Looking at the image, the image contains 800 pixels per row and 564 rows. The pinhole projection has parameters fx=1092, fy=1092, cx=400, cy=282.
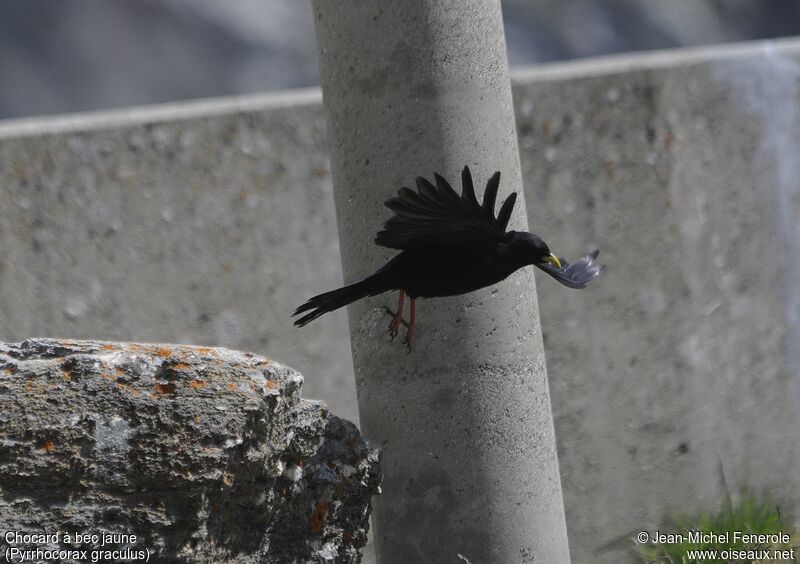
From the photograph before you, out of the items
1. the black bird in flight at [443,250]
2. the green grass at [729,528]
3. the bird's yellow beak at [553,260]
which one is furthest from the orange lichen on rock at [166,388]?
the green grass at [729,528]

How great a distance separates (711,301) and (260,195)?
1.60 meters

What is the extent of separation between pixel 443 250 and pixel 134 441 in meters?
0.73

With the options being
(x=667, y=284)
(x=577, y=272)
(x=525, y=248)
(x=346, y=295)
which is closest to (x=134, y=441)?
(x=346, y=295)

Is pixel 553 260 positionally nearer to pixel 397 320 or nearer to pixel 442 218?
pixel 442 218

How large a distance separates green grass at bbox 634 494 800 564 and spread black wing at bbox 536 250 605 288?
1391 millimetres

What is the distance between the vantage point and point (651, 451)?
3.75m

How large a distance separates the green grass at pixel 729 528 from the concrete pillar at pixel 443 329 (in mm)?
1189

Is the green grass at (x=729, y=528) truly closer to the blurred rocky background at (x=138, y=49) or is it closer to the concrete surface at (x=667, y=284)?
the concrete surface at (x=667, y=284)

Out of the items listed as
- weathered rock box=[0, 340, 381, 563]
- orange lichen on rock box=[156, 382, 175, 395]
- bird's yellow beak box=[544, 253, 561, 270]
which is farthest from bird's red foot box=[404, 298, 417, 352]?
orange lichen on rock box=[156, 382, 175, 395]

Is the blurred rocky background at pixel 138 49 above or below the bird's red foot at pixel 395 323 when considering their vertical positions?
above

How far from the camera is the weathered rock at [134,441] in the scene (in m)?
1.89

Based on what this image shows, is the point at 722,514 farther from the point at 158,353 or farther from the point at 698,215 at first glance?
the point at 158,353

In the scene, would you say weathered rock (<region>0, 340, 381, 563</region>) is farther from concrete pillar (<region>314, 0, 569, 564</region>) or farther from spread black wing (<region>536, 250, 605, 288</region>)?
spread black wing (<region>536, 250, 605, 288</region>)

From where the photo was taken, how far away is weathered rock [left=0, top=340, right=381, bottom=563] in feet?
6.20
